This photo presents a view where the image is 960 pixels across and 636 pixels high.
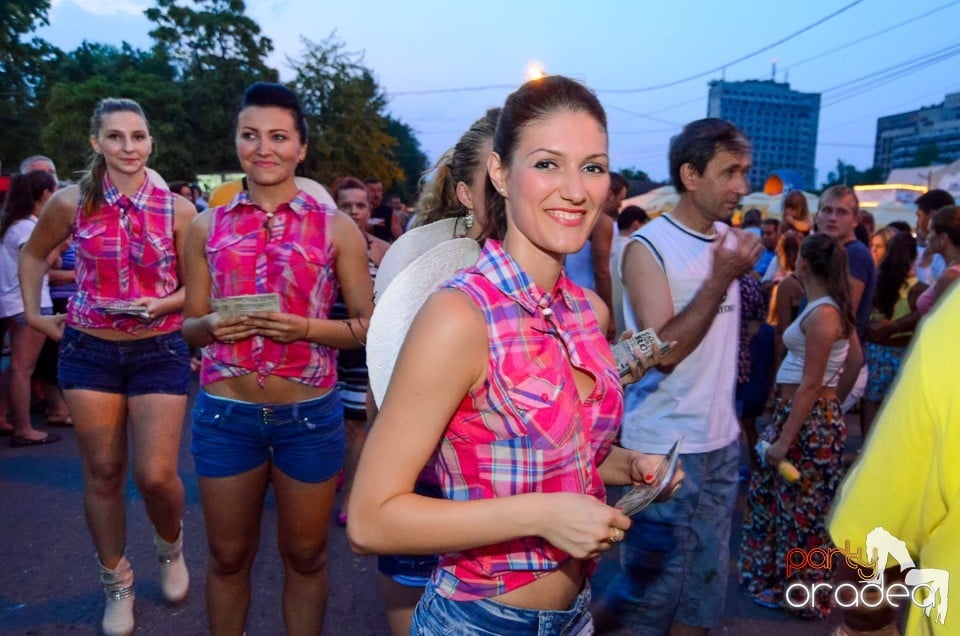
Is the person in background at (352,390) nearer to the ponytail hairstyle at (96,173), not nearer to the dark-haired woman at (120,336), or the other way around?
the dark-haired woman at (120,336)

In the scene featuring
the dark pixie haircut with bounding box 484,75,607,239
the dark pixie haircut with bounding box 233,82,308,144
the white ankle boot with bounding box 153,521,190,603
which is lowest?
the white ankle boot with bounding box 153,521,190,603

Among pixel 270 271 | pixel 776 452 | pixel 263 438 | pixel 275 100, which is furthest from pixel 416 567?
pixel 776 452

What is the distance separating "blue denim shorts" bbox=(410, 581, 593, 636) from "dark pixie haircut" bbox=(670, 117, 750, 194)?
2.10 m

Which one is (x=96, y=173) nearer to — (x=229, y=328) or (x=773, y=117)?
(x=229, y=328)

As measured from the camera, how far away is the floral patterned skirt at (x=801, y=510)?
420 centimetres

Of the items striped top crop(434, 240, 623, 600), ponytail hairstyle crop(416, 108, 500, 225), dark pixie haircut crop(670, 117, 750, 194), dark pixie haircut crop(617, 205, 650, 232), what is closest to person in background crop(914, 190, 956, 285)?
dark pixie haircut crop(617, 205, 650, 232)

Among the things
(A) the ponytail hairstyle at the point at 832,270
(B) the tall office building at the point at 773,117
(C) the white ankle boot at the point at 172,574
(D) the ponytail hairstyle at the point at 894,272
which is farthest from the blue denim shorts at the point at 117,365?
(B) the tall office building at the point at 773,117

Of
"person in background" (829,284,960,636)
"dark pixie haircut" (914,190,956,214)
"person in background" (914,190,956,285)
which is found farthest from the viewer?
"dark pixie haircut" (914,190,956,214)

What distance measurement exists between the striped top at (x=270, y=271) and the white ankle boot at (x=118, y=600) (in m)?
1.37

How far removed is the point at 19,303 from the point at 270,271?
17.2 ft

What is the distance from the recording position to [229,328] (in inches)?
111

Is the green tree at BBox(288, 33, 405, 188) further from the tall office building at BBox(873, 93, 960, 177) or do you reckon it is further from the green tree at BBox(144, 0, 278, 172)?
the tall office building at BBox(873, 93, 960, 177)

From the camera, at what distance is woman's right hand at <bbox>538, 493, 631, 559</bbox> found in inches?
57.6

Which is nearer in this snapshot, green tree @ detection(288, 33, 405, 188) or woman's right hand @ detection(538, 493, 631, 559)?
woman's right hand @ detection(538, 493, 631, 559)
